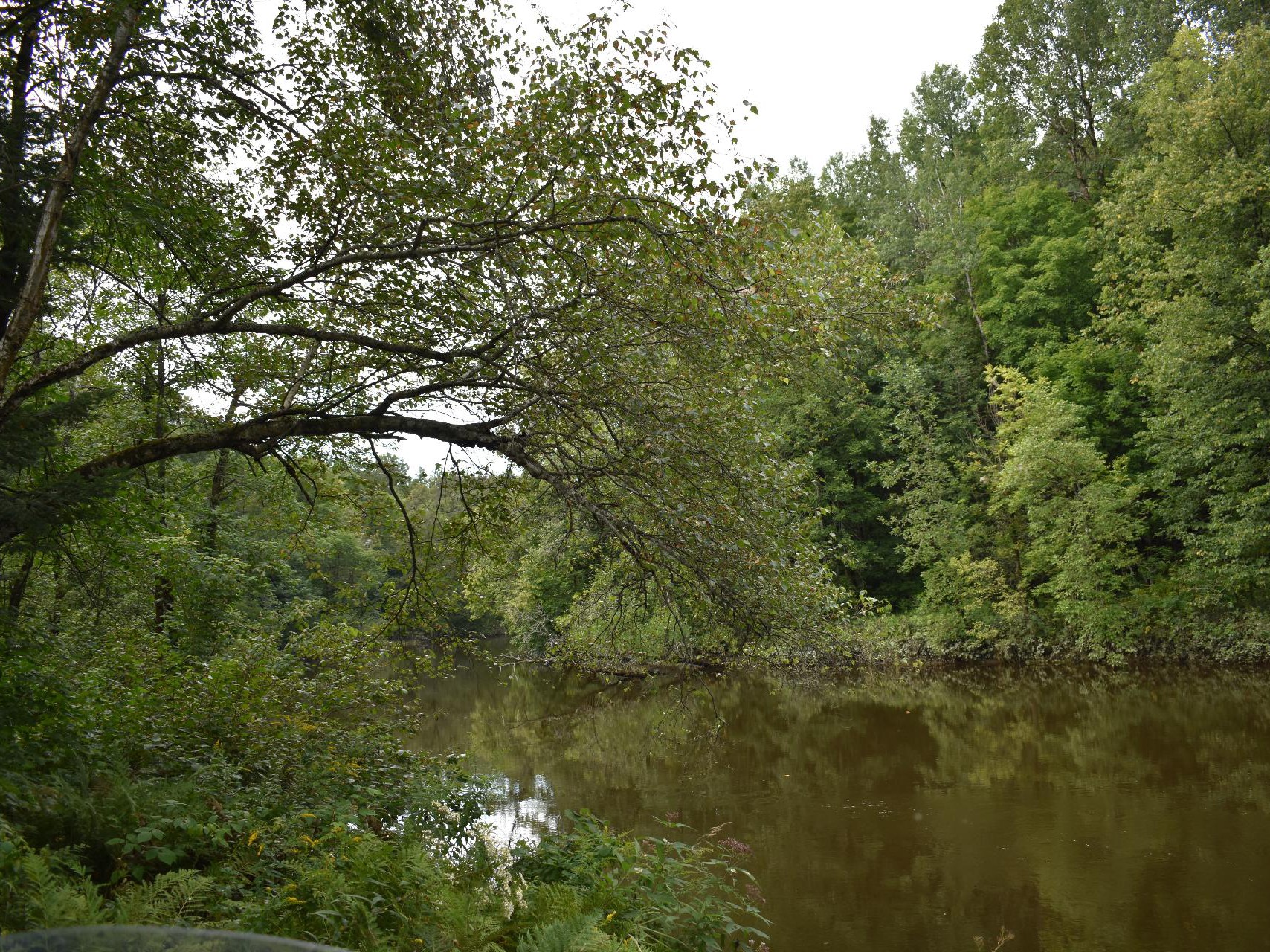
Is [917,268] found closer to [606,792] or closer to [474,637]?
[606,792]

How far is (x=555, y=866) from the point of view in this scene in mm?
5434

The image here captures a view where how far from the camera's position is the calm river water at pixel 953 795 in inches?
289

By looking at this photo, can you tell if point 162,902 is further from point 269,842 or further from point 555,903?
point 555,903

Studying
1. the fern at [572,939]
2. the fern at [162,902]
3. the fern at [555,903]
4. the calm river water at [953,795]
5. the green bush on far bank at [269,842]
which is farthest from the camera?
the calm river water at [953,795]

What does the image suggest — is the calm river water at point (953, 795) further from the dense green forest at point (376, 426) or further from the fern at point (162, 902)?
the fern at point (162, 902)

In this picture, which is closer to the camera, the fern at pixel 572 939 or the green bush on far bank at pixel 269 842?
the fern at pixel 572 939

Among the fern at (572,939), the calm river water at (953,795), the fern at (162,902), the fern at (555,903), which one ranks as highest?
the fern at (162,902)

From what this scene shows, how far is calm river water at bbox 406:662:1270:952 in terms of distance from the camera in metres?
7.34

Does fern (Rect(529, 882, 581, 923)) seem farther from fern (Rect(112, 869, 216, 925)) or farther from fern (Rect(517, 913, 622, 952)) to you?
fern (Rect(112, 869, 216, 925))

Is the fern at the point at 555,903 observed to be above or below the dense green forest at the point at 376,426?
below

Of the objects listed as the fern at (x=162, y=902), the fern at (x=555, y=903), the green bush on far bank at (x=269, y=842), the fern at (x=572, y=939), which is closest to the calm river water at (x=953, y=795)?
the green bush on far bank at (x=269, y=842)

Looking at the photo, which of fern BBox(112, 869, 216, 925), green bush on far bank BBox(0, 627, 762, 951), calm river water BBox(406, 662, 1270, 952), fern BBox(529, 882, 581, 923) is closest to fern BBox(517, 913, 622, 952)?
green bush on far bank BBox(0, 627, 762, 951)

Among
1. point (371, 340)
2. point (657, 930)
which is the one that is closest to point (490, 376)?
point (371, 340)

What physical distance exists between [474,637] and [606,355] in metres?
3.63
